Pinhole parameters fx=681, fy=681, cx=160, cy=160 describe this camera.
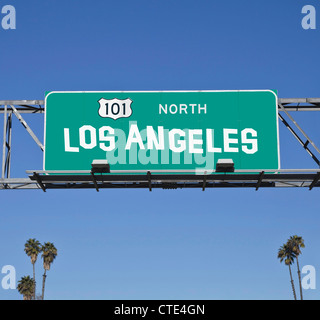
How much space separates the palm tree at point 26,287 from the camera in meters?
87.3

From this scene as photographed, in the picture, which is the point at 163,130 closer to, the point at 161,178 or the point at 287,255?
the point at 161,178

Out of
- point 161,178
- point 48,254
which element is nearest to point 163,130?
point 161,178

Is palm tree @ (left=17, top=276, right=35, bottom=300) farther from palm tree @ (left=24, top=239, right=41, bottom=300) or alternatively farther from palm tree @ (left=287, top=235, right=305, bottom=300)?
palm tree @ (left=287, top=235, right=305, bottom=300)

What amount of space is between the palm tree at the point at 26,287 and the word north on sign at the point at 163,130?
68658mm

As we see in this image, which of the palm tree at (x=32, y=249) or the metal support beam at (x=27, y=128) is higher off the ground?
the palm tree at (x=32, y=249)

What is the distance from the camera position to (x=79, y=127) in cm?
2230

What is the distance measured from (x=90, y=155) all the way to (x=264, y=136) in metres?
5.67

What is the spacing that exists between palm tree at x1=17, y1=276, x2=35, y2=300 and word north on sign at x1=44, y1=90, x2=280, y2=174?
2703 inches

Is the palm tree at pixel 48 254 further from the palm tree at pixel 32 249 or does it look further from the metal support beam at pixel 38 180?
the metal support beam at pixel 38 180

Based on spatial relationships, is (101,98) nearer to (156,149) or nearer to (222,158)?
(156,149)

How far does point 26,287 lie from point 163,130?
229 ft

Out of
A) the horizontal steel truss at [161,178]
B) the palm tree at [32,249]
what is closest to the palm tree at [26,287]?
the palm tree at [32,249]

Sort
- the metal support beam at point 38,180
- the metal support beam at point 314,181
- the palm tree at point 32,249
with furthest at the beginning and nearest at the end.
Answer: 1. the palm tree at point 32,249
2. the metal support beam at point 314,181
3. the metal support beam at point 38,180
